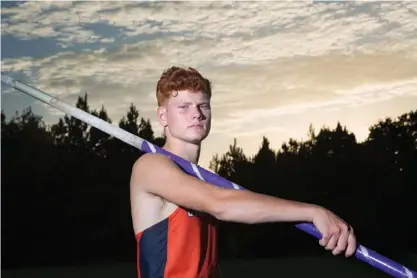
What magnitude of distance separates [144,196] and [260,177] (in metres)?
15.3

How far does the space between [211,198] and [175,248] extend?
0.79ft

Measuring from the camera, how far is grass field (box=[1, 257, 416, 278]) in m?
15.0

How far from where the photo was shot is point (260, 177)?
Answer: 17.3 meters

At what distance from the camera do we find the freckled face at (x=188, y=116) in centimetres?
214

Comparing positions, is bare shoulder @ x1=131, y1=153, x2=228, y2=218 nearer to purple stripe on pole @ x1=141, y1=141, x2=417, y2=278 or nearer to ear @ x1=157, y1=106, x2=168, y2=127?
purple stripe on pole @ x1=141, y1=141, x2=417, y2=278

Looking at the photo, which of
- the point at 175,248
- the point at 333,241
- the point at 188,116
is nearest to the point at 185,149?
the point at 188,116

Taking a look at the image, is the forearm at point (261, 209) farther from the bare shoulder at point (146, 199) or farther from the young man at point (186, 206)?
the bare shoulder at point (146, 199)

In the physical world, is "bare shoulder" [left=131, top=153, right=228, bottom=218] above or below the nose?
below

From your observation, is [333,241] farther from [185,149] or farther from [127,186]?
[127,186]

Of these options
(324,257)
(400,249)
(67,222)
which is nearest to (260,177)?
(324,257)

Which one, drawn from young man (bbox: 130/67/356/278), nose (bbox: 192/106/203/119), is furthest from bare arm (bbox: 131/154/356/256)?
nose (bbox: 192/106/203/119)

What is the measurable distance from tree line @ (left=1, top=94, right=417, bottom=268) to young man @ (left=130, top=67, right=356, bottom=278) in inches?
469

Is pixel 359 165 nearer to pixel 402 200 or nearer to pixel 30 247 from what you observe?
pixel 402 200

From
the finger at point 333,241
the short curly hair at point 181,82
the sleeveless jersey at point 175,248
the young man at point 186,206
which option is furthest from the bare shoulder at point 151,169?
the finger at point 333,241
